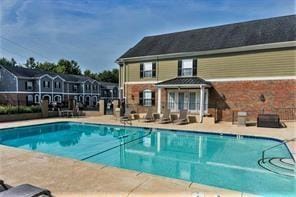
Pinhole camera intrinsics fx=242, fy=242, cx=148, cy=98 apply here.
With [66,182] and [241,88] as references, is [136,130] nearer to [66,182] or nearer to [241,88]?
[241,88]

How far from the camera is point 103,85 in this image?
178 feet

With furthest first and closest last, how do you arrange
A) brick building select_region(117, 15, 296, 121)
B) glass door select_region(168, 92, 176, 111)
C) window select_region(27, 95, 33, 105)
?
window select_region(27, 95, 33, 105) < glass door select_region(168, 92, 176, 111) < brick building select_region(117, 15, 296, 121)

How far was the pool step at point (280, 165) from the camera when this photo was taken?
709cm

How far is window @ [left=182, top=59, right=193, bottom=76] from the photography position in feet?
64.0

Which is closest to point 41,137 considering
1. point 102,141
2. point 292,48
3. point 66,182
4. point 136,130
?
point 102,141

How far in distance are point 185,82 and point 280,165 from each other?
11.5 m

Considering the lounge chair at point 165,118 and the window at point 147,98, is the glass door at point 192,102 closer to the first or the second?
the lounge chair at point 165,118

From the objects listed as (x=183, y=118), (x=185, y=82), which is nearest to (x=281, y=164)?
(x=183, y=118)

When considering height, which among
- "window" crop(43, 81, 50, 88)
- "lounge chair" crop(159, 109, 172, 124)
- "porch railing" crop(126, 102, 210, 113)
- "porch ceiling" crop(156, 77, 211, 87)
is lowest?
"lounge chair" crop(159, 109, 172, 124)

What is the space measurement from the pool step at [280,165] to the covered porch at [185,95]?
934cm

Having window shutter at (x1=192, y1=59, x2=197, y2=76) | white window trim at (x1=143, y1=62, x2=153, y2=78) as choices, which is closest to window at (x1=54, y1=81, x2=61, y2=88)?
white window trim at (x1=143, y1=62, x2=153, y2=78)

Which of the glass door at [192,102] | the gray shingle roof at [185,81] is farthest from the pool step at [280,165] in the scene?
the glass door at [192,102]

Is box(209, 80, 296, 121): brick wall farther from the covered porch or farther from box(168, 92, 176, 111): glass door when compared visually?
box(168, 92, 176, 111): glass door

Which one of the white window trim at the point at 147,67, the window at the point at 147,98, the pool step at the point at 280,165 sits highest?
the white window trim at the point at 147,67
